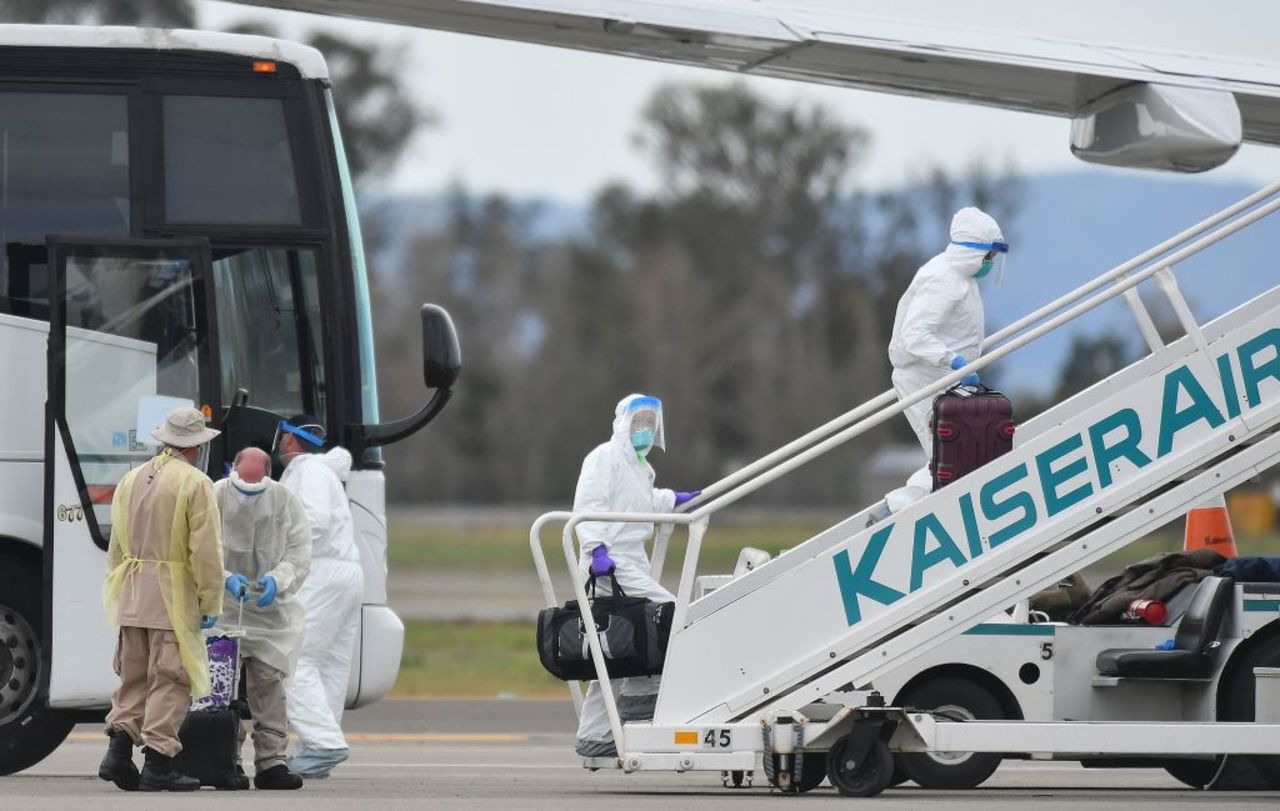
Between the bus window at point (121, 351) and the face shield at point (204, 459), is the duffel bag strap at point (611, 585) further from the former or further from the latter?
the bus window at point (121, 351)

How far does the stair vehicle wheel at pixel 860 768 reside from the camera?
9.40 m

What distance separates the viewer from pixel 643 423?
1082cm

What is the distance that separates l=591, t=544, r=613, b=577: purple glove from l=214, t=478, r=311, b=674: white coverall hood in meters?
1.34

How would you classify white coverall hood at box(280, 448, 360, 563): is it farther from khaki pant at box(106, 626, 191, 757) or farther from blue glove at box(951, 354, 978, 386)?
blue glove at box(951, 354, 978, 386)

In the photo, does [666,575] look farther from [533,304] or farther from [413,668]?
[533,304]

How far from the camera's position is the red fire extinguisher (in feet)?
33.2

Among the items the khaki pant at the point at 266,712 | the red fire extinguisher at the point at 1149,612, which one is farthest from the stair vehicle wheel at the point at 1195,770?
the khaki pant at the point at 266,712

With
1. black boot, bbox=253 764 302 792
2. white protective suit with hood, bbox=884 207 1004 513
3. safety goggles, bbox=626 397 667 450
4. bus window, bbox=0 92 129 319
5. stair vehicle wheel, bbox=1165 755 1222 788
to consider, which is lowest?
stair vehicle wheel, bbox=1165 755 1222 788

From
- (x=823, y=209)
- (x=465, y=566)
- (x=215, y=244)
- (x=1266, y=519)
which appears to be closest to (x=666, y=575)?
(x=465, y=566)

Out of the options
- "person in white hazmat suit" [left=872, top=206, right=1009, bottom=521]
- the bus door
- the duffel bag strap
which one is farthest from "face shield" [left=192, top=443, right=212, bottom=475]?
"person in white hazmat suit" [left=872, top=206, right=1009, bottom=521]

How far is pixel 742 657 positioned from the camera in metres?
9.42

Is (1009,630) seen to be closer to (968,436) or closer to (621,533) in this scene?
(968,436)

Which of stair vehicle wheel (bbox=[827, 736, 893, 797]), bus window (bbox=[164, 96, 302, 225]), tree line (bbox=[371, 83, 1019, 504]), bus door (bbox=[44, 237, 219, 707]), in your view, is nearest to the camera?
stair vehicle wheel (bbox=[827, 736, 893, 797])

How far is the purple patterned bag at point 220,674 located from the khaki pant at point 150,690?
24 cm
